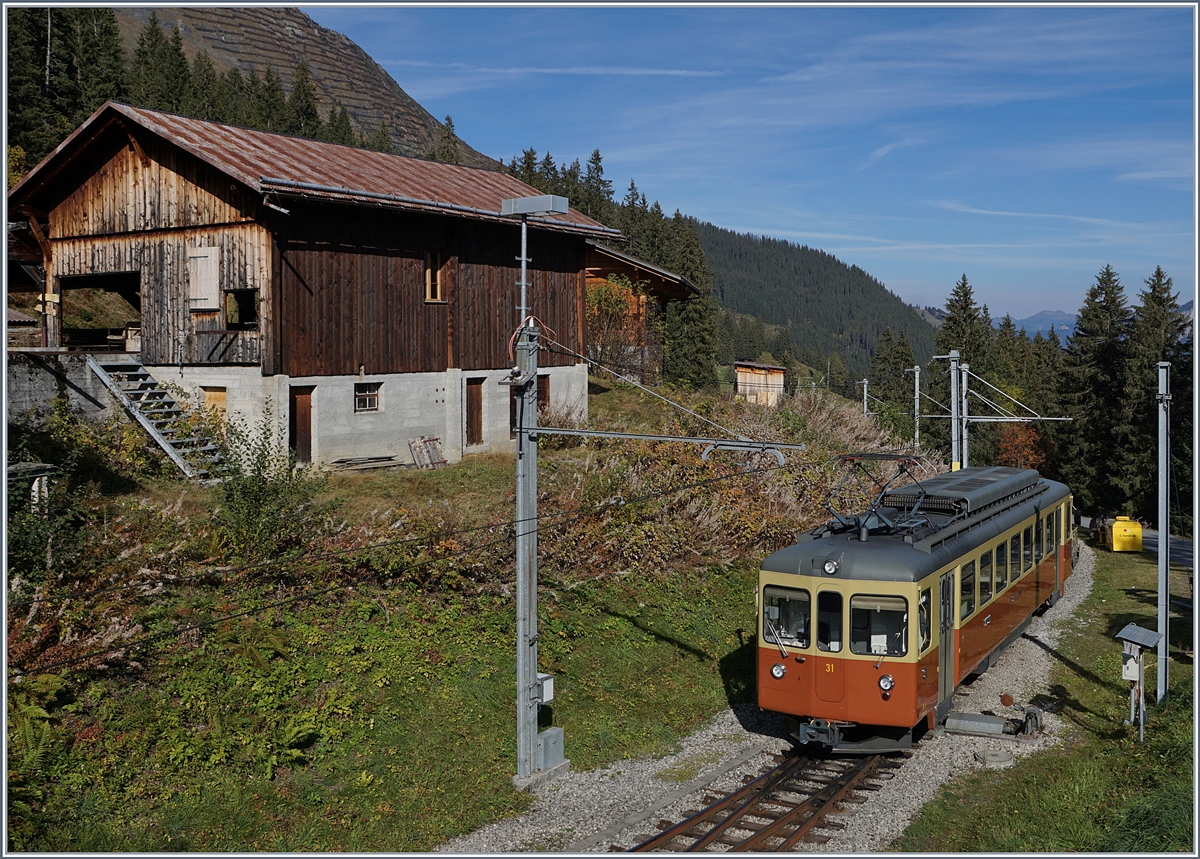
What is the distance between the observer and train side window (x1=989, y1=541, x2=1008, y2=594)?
611 inches

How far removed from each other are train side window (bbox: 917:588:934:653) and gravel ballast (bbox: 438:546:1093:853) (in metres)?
1.73

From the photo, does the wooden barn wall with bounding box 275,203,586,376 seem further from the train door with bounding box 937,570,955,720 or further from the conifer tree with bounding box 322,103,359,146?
the conifer tree with bounding box 322,103,359,146

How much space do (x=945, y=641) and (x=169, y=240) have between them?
19.0 m

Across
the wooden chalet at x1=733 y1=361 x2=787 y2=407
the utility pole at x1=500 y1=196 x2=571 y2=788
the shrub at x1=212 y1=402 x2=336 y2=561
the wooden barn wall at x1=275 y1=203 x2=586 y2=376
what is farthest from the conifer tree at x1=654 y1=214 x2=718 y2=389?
the utility pole at x1=500 y1=196 x2=571 y2=788

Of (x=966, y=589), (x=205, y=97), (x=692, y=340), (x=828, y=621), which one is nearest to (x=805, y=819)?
(x=828, y=621)

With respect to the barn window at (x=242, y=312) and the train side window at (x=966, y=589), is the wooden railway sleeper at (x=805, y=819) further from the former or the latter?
the barn window at (x=242, y=312)

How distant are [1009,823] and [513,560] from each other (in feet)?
29.8

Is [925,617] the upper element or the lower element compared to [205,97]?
lower

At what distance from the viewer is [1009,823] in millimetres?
11055

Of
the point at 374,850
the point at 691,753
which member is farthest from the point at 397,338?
the point at 374,850

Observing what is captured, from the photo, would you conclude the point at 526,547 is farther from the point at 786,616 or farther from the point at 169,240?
the point at 169,240

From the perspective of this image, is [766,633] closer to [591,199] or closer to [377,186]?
[377,186]

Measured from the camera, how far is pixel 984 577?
14.7 metres

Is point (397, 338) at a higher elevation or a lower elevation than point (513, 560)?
higher
